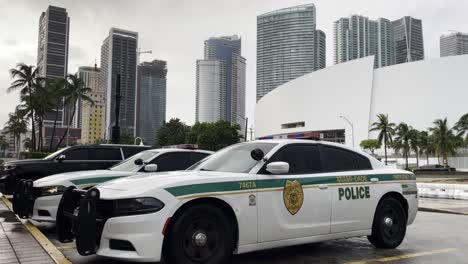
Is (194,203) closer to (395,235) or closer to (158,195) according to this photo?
(158,195)

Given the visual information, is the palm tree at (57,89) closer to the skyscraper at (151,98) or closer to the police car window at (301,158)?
the police car window at (301,158)

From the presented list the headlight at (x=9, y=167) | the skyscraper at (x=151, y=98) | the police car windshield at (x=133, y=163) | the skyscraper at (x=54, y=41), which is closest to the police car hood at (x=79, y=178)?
the police car windshield at (x=133, y=163)

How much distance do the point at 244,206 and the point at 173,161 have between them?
3935 millimetres

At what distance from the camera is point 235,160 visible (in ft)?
19.7

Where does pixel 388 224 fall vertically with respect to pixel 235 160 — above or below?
below

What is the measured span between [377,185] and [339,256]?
129cm

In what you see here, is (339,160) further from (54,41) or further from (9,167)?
(54,41)

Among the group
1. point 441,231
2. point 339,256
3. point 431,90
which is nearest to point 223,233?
point 339,256

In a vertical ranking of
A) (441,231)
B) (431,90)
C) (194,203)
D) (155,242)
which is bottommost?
(441,231)

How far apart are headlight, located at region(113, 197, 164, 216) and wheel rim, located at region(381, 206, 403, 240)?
3.77 meters

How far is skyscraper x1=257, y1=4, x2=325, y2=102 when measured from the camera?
174 metres

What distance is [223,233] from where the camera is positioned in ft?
16.7

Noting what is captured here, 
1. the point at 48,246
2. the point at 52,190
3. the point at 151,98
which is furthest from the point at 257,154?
the point at 151,98

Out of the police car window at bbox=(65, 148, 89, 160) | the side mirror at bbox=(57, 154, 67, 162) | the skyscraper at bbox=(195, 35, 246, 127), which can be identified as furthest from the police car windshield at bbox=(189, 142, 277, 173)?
the skyscraper at bbox=(195, 35, 246, 127)
